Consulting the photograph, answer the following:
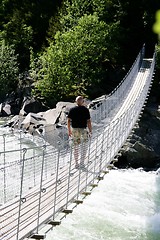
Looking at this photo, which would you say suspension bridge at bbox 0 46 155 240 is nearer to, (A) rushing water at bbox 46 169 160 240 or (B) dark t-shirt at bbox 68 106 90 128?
(B) dark t-shirt at bbox 68 106 90 128

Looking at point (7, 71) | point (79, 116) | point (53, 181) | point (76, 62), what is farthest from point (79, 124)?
point (7, 71)

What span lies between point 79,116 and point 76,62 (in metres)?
10.6

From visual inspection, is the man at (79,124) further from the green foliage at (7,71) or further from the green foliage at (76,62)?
the green foliage at (7,71)

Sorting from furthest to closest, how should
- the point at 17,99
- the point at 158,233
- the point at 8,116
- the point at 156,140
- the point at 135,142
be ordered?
the point at 17,99, the point at 8,116, the point at 156,140, the point at 135,142, the point at 158,233

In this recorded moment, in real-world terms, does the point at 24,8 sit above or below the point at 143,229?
above

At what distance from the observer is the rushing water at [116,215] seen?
6.19 m

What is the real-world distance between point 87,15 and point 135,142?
7.59 meters

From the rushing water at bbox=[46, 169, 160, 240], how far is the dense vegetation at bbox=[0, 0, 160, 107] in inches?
268

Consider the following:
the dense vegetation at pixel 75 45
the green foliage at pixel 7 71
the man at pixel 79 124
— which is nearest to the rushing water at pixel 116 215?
the man at pixel 79 124

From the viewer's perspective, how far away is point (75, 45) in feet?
50.8

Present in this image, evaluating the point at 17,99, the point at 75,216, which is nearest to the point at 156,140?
the point at 75,216

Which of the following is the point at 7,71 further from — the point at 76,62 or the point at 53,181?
the point at 53,181

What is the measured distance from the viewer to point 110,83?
51.7ft

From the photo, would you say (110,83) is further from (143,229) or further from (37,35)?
(143,229)
